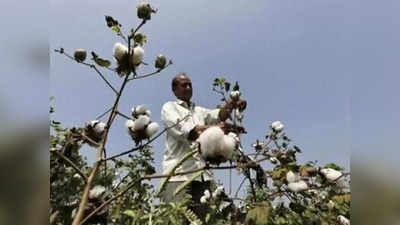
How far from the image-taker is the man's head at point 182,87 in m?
1.42

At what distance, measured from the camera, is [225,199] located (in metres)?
1.07

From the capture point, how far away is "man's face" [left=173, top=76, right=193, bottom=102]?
1.42 m

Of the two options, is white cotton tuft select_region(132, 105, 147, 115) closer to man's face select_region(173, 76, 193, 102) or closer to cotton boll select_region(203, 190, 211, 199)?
cotton boll select_region(203, 190, 211, 199)

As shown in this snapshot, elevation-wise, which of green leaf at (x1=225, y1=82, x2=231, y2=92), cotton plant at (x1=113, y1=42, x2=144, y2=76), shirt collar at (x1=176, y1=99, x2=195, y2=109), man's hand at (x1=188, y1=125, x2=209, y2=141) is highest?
cotton plant at (x1=113, y1=42, x2=144, y2=76)

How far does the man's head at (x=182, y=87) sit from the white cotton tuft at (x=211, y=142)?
918 millimetres

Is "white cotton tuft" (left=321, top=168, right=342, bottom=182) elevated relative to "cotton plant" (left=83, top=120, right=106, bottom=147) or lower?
lower

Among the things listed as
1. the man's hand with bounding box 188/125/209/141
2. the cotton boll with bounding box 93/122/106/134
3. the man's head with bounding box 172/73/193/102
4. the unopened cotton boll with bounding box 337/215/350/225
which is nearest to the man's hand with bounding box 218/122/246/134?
the man's hand with bounding box 188/125/209/141

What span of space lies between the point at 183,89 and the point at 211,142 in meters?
0.94

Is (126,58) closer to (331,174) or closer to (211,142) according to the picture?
(211,142)

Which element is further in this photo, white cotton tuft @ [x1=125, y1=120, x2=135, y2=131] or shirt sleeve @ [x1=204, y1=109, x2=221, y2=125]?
shirt sleeve @ [x1=204, y1=109, x2=221, y2=125]

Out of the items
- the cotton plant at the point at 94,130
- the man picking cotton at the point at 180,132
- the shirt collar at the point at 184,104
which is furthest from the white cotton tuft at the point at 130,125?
the shirt collar at the point at 184,104
